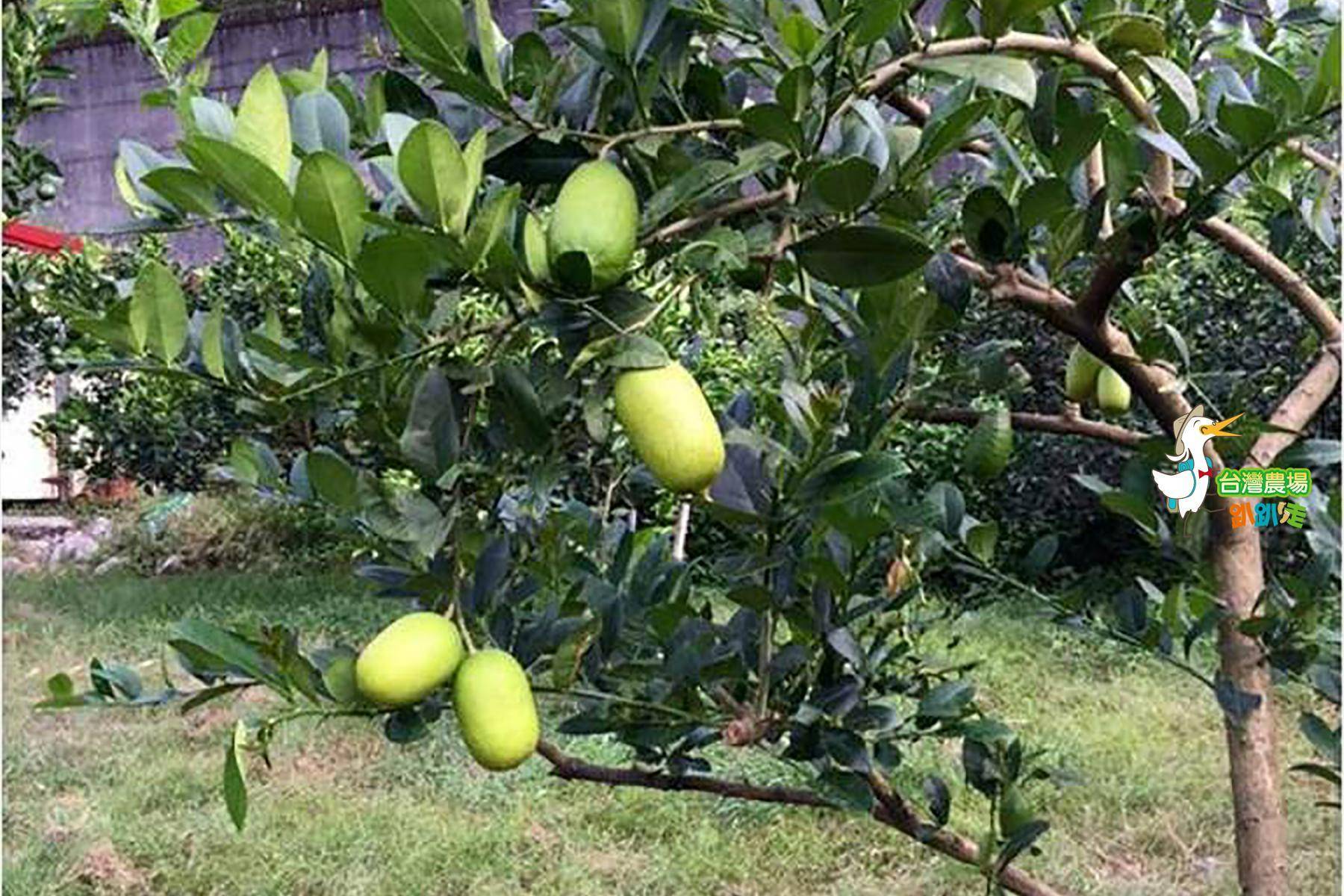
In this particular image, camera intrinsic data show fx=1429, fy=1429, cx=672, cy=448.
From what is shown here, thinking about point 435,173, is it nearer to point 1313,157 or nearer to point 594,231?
point 594,231

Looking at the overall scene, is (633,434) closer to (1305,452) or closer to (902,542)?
(902,542)

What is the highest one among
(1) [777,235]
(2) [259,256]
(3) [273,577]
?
(1) [777,235]

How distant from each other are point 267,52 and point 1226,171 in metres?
3.92

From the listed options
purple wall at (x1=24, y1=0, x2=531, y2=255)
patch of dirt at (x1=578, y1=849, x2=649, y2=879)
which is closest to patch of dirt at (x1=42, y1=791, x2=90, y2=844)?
patch of dirt at (x1=578, y1=849, x2=649, y2=879)

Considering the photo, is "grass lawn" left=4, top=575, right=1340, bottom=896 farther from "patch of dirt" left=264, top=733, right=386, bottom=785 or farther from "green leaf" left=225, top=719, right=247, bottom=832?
"green leaf" left=225, top=719, right=247, bottom=832

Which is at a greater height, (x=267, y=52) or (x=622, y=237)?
(x=622, y=237)

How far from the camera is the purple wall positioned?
414 centimetres

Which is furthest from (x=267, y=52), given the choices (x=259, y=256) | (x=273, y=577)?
(x=273, y=577)

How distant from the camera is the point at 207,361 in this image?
617 millimetres

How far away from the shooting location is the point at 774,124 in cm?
53

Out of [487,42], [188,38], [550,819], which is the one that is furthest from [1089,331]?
[550,819]

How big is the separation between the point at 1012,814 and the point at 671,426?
0.50 metres

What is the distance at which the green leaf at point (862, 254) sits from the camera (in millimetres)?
542

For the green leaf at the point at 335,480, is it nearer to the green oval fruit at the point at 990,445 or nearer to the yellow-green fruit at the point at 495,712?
the yellow-green fruit at the point at 495,712
